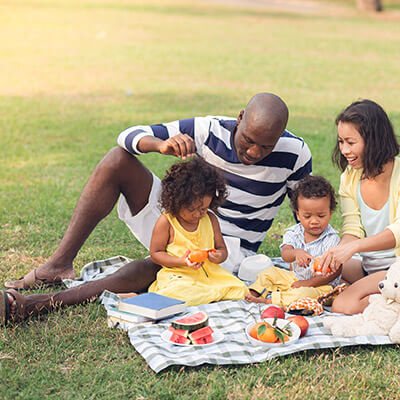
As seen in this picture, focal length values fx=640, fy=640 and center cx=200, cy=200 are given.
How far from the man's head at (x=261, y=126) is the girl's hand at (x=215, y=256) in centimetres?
62

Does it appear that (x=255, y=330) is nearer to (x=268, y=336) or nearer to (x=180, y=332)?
(x=268, y=336)

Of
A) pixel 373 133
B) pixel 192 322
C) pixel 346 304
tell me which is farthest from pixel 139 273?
pixel 373 133

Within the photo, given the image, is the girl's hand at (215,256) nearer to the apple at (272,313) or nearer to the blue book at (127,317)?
the apple at (272,313)

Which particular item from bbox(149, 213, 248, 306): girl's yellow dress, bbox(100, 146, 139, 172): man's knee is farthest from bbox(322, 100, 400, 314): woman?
bbox(100, 146, 139, 172): man's knee

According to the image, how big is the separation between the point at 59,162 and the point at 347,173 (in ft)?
14.6

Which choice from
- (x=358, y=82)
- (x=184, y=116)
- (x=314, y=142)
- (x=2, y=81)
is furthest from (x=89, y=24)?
(x=314, y=142)

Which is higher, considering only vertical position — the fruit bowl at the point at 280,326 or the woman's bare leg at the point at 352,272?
the fruit bowl at the point at 280,326

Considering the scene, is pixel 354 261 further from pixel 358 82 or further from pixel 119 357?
pixel 358 82

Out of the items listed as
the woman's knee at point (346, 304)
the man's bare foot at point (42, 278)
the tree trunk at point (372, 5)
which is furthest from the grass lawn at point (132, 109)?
the tree trunk at point (372, 5)

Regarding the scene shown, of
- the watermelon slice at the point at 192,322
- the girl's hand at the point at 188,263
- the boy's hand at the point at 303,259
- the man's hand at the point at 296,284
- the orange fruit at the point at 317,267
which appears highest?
the girl's hand at the point at 188,263

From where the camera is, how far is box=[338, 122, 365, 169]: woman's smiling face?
3746 mm

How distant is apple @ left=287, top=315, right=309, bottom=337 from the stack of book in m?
0.61

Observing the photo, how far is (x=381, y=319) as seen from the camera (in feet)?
11.0

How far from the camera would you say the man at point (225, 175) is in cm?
383
